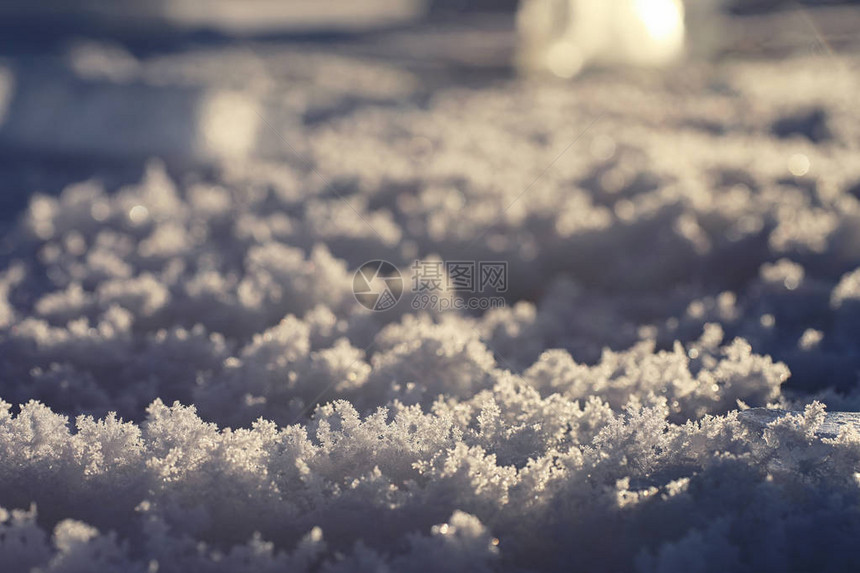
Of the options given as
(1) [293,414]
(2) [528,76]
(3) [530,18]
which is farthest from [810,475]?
(3) [530,18]

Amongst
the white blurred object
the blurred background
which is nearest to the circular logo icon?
the blurred background

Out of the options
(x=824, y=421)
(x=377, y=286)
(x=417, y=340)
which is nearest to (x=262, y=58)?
(x=377, y=286)

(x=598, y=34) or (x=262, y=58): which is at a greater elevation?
(x=262, y=58)

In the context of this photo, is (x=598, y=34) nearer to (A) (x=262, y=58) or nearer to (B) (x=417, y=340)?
(A) (x=262, y=58)

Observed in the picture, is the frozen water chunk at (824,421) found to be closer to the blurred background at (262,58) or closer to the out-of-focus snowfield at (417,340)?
the out-of-focus snowfield at (417,340)

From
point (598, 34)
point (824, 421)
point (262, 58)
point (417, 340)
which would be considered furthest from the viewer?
point (262, 58)

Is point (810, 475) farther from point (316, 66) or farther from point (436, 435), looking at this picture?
Answer: point (316, 66)
